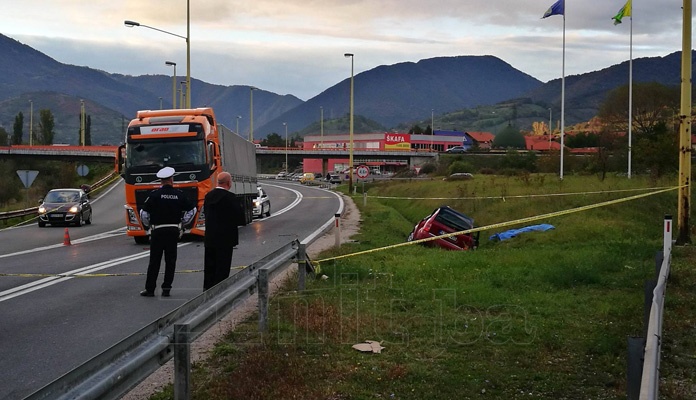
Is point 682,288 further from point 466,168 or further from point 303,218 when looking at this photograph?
point 466,168

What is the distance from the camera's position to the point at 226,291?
688 cm

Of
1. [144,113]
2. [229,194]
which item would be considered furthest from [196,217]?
[229,194]

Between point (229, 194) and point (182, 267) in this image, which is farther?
point (182, 267)

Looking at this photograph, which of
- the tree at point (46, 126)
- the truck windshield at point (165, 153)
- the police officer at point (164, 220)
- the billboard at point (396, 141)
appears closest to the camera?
the police officer at point (164, 220)

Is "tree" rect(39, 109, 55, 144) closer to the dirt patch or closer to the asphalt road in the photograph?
the asphalt road

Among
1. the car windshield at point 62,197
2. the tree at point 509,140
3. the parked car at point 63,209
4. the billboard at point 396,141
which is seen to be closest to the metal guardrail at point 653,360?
the parked car at point 63,209

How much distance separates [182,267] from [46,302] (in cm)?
447

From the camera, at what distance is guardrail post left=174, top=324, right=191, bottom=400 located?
5148mm

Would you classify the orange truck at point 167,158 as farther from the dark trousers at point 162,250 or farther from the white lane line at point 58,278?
the dark trousers at point 162,250

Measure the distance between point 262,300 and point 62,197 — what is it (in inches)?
1057

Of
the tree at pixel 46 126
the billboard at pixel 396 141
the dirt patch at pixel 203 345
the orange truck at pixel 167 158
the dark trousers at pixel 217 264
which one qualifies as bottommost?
the dirt patch at pixel 203 345

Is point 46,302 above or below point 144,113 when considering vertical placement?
below

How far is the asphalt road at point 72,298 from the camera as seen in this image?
7340mm

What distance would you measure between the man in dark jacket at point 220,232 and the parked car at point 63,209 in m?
23.5
